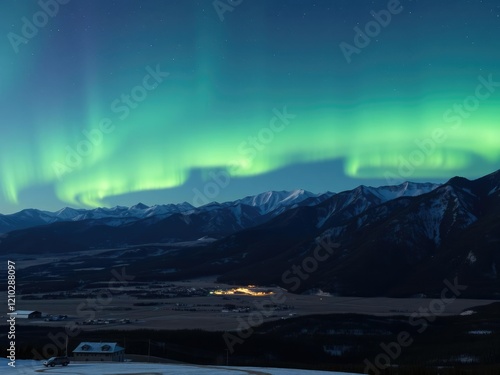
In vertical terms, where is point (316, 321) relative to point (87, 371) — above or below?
below

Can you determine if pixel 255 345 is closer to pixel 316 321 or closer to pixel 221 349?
pixel 221 349

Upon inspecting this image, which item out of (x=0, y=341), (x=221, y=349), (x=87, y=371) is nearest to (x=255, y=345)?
(x=221, y=349)

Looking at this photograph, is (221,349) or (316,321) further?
(316,321)

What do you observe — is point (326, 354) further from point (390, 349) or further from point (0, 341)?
point (0, 341)

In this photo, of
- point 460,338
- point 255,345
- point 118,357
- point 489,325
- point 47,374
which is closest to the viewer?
point 47,374

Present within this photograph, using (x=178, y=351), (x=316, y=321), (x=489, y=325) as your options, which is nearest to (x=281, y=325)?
(x=316, y=321)

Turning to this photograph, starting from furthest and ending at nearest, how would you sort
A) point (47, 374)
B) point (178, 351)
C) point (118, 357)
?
point (178, 351), point (118, 357), point (47, 374)
